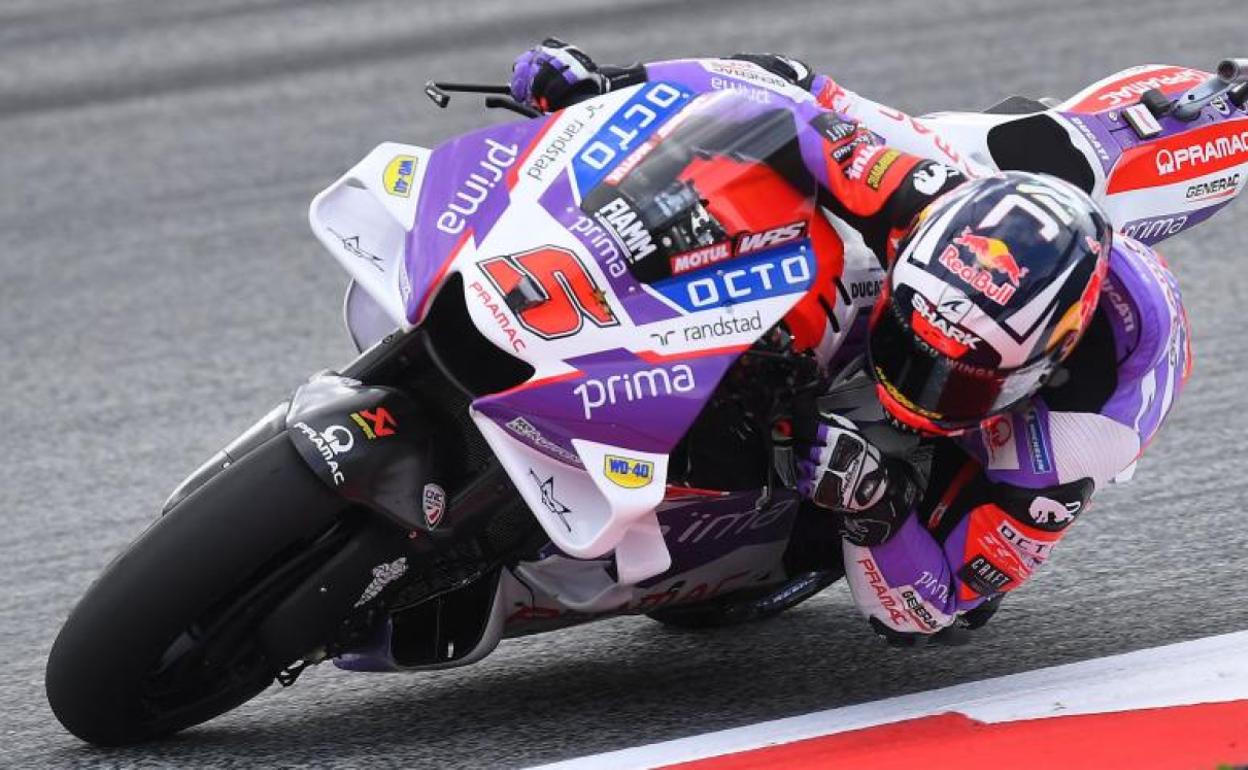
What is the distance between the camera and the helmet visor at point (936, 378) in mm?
3678

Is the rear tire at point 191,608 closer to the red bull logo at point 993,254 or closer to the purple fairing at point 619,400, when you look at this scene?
the purple fairing at point 619,400

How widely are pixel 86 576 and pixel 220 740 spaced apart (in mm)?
1278

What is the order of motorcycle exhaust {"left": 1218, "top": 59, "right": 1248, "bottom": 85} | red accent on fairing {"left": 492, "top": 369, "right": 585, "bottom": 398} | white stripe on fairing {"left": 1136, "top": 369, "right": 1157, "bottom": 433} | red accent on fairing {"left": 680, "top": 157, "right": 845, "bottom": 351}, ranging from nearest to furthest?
red accent on fairing {"left": 492, "top": 369, "right": 585, "bottom": 398} → red accent on fairing {"left": 680, "top": 157, "right": 845, "bottom": 351} → white stripe on fairing {"left": 1136, "top": 369, "right": 1157, "bottom": 433} → motorcycle exhaust {"left": 1218, "top": 59, "right": 1248, "bottom": 85}

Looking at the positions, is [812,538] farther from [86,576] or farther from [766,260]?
[86,576]

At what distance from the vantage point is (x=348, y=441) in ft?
11.7

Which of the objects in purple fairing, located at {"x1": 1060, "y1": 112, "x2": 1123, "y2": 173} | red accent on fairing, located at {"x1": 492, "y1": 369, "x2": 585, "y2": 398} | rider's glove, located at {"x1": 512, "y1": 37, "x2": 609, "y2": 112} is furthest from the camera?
purple fairing, located at {"x1": 1060, "y1": 112, "x2": 1123, "y2": 173}

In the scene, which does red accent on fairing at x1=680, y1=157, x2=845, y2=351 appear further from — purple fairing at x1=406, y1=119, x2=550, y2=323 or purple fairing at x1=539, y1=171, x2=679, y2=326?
purple fairing at x1=406, y1=119, x2=550, y2=323

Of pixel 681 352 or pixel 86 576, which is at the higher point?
pixel 681 352

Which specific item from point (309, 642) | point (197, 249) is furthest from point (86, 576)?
point (197, 249)

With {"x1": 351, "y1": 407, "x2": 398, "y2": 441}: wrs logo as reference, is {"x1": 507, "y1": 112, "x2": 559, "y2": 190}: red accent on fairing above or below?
above

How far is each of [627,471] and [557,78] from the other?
3.29 ft

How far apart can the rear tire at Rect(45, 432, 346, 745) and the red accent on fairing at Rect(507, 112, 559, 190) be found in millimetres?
609

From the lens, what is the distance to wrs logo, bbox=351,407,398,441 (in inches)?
142

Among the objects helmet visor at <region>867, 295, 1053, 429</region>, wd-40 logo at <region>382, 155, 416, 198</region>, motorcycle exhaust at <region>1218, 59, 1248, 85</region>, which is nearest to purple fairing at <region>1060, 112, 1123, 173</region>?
motorcycle exhaust at <region>1218, 59, 1248, 85</region>
